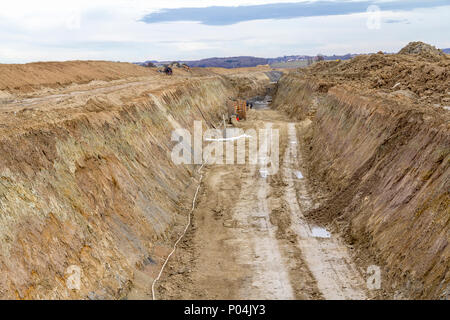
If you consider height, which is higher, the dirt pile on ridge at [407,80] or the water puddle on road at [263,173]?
the dirt pile on ridge at [407,80]

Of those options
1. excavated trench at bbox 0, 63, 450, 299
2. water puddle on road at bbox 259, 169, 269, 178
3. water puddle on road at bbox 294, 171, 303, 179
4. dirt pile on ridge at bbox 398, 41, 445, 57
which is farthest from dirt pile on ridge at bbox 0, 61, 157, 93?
dirt pile on ridge at bbox 398, 41, 445, 57

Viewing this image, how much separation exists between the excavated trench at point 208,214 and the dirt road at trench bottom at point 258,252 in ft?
0.20

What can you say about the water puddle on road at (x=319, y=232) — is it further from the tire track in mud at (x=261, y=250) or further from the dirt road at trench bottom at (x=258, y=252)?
the tire track in mud at (x=261, y=250)

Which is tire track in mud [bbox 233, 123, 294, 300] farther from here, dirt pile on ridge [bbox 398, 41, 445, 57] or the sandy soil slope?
dirt pile on ridge [bbox 398, 41, 445, 57]

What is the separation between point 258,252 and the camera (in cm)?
1594

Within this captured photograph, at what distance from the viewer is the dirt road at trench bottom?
13148 mm

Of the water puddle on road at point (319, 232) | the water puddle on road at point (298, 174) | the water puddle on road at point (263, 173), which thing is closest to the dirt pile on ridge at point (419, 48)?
the water puddle on road at point (298, 174)

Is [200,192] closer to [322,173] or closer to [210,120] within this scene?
[322,173]

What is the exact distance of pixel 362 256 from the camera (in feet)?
47.2

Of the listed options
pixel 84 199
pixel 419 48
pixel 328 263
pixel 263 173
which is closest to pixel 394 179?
pixel 328 263

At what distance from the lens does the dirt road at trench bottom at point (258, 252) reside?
13.1 m

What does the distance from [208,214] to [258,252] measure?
4.65 meters

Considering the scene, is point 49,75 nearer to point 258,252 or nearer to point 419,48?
point 258,252
